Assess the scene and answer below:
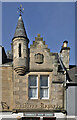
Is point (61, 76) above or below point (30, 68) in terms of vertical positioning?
below

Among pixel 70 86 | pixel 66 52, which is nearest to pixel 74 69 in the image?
pixel 66 52

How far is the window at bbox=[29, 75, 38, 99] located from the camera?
10.5 m

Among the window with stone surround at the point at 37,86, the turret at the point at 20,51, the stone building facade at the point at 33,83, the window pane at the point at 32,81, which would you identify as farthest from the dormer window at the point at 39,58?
the window pane at the point at 32,81

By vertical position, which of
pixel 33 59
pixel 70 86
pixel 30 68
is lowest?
pixel 70 86

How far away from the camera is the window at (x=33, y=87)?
10.5m

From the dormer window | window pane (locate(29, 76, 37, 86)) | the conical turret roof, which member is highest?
the conical turret roof

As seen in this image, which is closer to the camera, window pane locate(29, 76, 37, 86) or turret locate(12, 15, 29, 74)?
turret locate(12, 15, 29, 74)

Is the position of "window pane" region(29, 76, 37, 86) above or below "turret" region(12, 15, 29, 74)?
below

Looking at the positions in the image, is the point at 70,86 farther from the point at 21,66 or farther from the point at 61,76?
the point at 21,66

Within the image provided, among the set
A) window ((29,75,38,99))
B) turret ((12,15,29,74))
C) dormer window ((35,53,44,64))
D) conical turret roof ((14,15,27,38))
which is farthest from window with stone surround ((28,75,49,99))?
conical turret roof ((14,15,27,38))

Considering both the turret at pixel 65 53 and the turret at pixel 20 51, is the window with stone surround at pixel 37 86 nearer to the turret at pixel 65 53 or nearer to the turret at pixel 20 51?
the turret at pixel 20 51

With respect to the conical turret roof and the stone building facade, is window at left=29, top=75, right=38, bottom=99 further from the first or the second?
the conical turret roof

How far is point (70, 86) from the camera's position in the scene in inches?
413

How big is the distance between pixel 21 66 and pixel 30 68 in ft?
2.59
